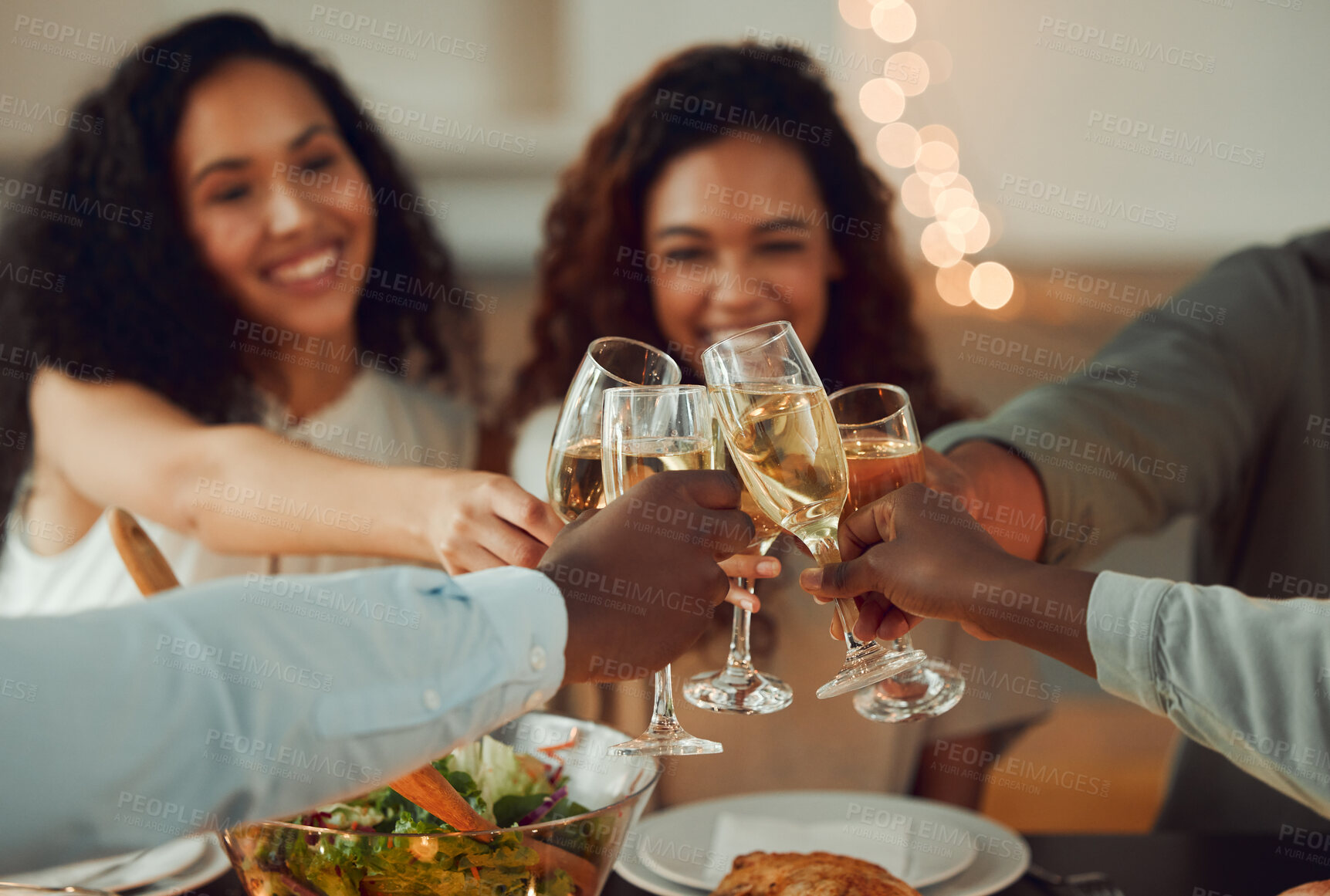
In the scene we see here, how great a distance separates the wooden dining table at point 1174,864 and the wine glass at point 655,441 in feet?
0.73

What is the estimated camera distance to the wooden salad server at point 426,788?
0.71m

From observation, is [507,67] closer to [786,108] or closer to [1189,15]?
[786,108]

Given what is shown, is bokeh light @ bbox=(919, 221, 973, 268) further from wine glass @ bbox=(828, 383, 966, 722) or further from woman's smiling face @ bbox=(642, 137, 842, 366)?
wine glass @ bbox=(828, 383, 966, 722)

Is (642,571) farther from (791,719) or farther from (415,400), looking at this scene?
(415,400)

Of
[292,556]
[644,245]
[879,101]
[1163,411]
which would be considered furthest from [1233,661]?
[879,101]

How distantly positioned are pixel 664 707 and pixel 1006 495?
561 millimetres

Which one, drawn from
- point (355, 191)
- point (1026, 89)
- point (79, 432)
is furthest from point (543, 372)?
point (1026, 89)

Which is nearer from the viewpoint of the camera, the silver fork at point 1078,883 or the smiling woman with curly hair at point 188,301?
the silver fork at point 1078,883

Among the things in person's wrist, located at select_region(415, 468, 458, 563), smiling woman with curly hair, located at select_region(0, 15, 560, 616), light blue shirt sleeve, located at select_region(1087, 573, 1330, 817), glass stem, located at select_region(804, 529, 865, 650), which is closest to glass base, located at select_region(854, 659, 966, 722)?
glass stem, located at select_region(804, 529, 865, 650)

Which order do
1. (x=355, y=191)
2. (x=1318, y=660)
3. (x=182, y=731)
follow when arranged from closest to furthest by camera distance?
(x=182, y=731), (x=1318, y=660), (x=355, y=191)

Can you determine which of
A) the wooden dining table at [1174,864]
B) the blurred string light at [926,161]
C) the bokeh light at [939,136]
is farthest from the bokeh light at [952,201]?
the wooden dining table at [1174,864]

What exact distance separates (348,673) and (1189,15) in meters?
2.83

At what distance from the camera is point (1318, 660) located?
0.72 metres

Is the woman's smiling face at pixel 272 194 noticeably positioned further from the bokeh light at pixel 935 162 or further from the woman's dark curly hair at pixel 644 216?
the bokeh light at pixel 935 162
